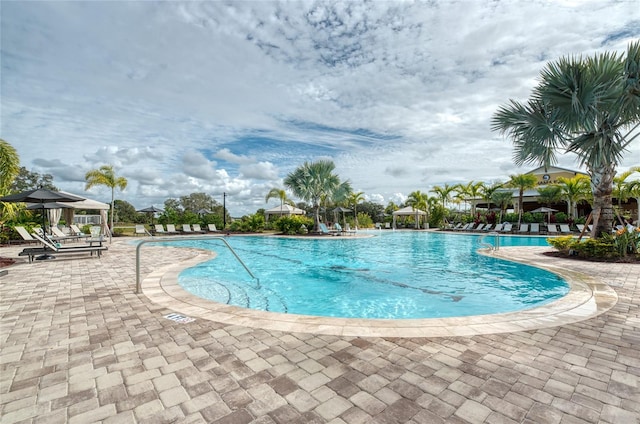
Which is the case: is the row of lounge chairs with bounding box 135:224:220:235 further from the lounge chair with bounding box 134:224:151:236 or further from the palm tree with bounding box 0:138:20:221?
the palm tree with bounding box 0:138:20:221

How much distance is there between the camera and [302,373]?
2.56 m

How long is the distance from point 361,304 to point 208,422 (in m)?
4.78

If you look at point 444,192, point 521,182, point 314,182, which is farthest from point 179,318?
point 444,192

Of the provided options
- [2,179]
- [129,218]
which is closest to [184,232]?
[2,179]

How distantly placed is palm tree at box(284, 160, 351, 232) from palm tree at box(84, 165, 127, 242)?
38.0 feet

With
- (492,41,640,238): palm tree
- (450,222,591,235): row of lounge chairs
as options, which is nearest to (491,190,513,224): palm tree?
(450,222,591,235): row of lounge chairs

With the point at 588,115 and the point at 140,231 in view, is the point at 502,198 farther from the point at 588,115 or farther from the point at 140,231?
the point at 140,231

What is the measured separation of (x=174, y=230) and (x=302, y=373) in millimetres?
22593

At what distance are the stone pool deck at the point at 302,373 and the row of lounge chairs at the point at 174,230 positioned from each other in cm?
1927

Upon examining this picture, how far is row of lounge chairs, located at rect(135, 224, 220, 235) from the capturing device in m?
21.7

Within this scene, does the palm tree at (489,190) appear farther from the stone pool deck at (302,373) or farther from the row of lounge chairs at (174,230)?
the stone pool deck at (302,373)

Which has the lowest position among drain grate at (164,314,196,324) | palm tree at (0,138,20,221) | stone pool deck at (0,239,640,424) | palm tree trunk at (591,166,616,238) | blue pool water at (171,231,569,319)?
blue pool water at (171,231,569,319)

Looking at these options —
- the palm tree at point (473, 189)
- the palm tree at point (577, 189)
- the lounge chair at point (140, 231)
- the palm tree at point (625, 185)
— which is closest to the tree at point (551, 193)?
the palm tree at point (577, 189)

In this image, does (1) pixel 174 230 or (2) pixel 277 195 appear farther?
(2) pixel 277 195
